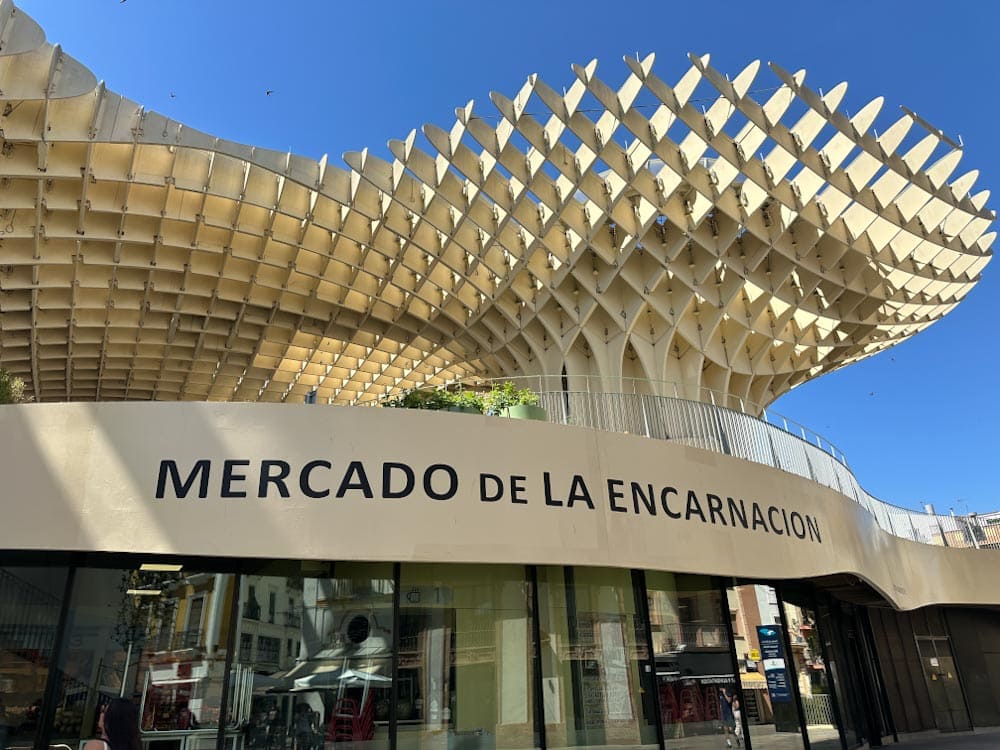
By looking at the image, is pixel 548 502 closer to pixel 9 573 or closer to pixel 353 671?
pixel 353 671

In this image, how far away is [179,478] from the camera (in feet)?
28.5

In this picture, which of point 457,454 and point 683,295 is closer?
Result: point 457,454

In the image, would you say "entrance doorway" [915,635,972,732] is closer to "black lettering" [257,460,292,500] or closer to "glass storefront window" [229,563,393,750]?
"glass storefront window" [229,563,393,750]

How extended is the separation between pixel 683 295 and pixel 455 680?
21149 millimetres

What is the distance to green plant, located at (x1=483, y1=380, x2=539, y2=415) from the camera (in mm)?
11789

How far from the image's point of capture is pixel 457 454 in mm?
9711

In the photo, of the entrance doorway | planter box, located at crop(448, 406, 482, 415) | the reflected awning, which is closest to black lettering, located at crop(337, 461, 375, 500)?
the reflected awning

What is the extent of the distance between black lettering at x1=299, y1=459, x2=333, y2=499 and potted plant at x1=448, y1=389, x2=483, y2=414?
9.17ft

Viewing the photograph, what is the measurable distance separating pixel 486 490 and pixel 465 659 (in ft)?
7.52

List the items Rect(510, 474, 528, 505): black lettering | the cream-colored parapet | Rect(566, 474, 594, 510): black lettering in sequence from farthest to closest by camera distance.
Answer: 1. the cream-colored parapet
2. Rect(566, 474, 594, 510): black lettering
3. Rect(510, 474, 528, 505): black lettering

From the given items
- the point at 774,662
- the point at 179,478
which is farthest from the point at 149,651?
the point at 774,662

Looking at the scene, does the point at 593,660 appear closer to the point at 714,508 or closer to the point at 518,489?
the point at 518,489

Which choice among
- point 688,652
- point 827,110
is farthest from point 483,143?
point 688,652

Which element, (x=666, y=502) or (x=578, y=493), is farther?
(x=666, y=502)
